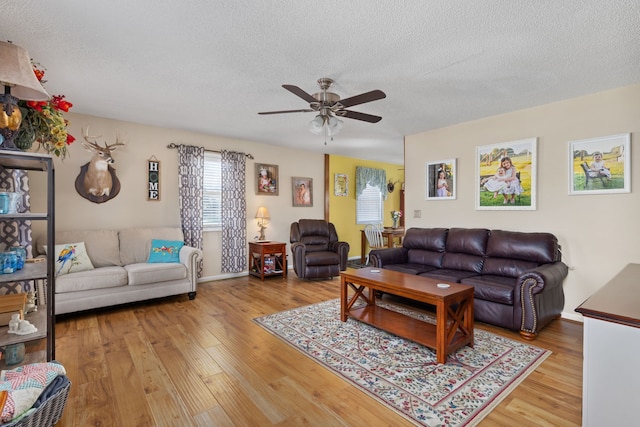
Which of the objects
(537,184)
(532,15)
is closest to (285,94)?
(532,15)

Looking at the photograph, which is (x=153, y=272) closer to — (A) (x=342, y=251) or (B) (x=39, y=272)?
(B) (x=39, y=272)

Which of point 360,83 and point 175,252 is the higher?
point 360,83

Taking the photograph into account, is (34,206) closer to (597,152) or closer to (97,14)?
(97,14)

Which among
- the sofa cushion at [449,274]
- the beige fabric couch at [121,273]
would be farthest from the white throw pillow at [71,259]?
the sofa cushion at [449,274]

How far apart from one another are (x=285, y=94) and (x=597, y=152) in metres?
3.42

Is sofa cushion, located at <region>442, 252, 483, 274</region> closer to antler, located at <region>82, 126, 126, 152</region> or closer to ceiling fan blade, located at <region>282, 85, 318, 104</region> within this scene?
ceiling fan blade, located at <region>282, 85, 318, 104</region>

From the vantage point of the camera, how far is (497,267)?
352cm

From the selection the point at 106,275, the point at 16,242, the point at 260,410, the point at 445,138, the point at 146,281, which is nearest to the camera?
the point at 260,410

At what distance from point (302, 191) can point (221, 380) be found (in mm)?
4495

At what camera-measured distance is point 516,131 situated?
153 inches

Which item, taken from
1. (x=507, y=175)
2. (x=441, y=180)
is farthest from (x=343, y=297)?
(x=507, y=175)

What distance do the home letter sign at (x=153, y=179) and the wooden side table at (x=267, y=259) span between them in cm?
173

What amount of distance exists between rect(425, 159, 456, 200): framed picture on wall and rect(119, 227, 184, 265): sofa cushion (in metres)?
4.09

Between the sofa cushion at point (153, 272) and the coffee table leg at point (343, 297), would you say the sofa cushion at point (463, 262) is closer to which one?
the coffee table leg at point (343, 297)
